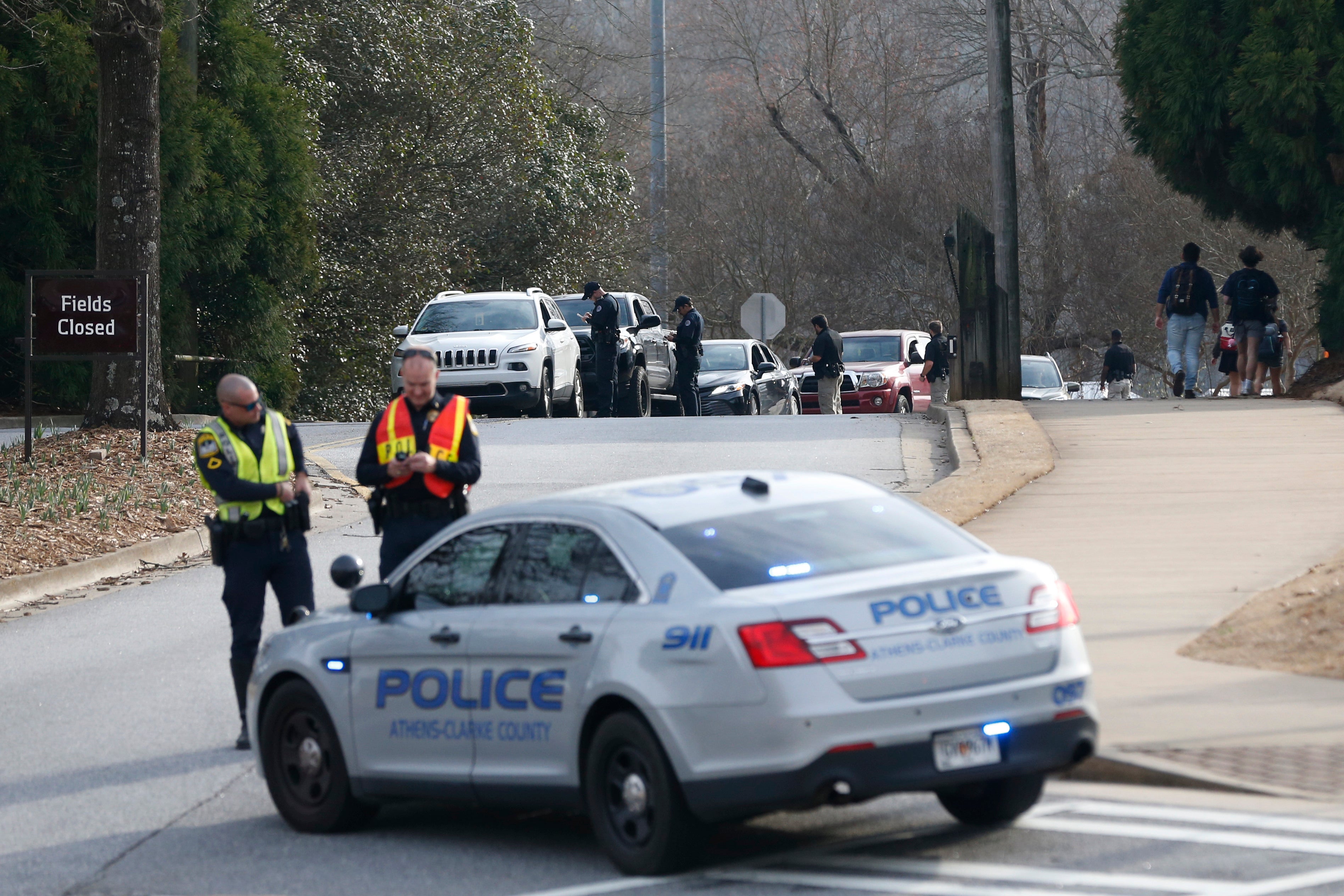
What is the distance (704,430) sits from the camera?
2312 centimetres

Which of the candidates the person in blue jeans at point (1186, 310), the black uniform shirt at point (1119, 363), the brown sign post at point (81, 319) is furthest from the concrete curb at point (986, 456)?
the black uniform shirt at point (1119, 363)

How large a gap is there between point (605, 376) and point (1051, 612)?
22.0m

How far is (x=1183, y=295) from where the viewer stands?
24750 millimetres

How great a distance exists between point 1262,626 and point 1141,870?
4.09 m

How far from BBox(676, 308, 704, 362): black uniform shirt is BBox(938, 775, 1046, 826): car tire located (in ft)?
70.6

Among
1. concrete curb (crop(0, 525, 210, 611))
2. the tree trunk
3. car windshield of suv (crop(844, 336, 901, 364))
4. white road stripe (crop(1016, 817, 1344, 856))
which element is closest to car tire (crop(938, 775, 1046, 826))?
white road stripe (crop(1016, 817, 1344, 856))

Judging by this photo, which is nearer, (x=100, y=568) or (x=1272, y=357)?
(x=100, y=568)

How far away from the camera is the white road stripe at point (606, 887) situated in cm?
643

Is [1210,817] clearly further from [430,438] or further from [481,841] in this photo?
[430,438]

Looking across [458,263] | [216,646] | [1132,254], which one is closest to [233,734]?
[216,646]

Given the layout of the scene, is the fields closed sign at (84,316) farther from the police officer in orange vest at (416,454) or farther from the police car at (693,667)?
the police car at (693,667)

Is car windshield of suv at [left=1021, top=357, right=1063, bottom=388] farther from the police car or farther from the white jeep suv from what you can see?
the police car

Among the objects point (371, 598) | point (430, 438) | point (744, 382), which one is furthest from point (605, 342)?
point (371, 598)

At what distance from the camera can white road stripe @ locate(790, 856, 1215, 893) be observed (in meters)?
6.25
